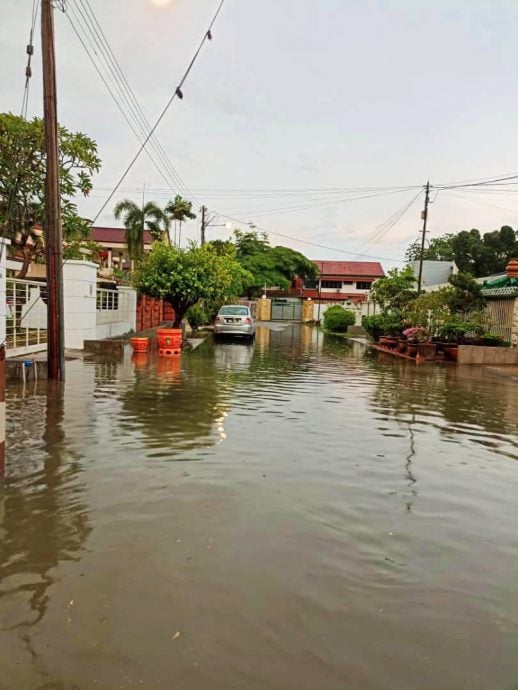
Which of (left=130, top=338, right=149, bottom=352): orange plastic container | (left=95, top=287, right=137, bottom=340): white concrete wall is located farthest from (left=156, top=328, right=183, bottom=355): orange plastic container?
(left=95, top=287, right=137, bottom=340): white concrete wall

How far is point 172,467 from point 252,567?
2.01 m

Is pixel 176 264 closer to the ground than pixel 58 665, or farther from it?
farther from it

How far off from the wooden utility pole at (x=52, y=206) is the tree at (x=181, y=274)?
9.50 m

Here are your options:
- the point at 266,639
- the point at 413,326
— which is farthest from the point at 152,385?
the point at 413,326

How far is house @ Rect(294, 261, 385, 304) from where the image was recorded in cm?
6309

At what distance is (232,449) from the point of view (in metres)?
5.80

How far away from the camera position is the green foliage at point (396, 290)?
870 inches

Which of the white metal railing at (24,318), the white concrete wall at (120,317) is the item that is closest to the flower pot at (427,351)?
the white concrete wall at (120,317)

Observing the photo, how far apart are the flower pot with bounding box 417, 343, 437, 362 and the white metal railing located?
10789mm

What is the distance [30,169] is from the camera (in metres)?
14.3

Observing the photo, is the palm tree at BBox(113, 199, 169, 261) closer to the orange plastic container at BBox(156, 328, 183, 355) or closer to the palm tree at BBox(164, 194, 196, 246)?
the palm tree at BBox(164, 194, 196, 246)

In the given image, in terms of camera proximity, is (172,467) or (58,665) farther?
(172,467)

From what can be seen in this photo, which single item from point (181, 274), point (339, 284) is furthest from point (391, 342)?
point (339, 284)

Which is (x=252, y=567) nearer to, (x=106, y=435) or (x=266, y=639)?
(x=266, y=639)
